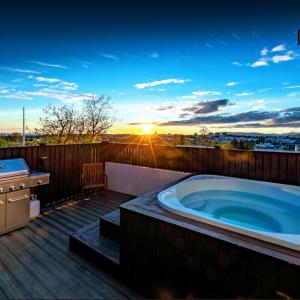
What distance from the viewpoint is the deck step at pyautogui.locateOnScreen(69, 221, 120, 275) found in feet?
6.73

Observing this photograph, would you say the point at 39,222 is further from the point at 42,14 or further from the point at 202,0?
the point at 202,0

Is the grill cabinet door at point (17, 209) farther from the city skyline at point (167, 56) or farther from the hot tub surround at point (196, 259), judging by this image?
the city skyline at point (167, 56)

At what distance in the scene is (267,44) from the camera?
11.8 ft

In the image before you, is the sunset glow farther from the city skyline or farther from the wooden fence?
the wooden fence

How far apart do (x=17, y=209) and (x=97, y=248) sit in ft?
4.85

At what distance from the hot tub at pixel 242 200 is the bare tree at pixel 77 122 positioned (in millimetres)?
5277

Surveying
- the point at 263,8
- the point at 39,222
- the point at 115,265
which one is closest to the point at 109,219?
the point at 115,265

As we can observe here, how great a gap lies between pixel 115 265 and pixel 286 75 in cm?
468

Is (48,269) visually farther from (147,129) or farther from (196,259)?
(147,129)

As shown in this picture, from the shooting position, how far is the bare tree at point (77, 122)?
7738 mm

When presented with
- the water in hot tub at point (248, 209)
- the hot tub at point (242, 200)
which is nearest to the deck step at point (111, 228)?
the hot tub at point (242, 200)

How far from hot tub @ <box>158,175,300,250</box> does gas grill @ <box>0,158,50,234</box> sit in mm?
2043

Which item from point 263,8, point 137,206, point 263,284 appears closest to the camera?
point 263,284

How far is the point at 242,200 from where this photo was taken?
10.0ft
